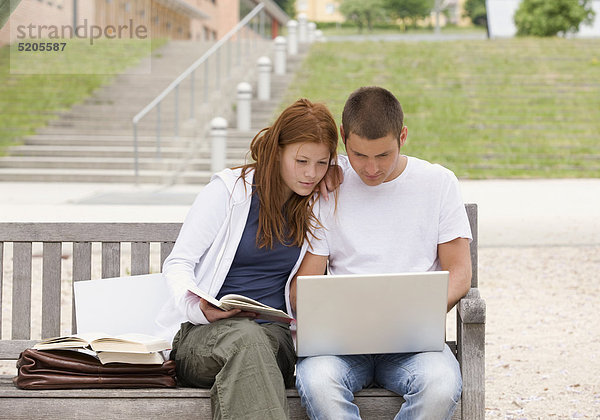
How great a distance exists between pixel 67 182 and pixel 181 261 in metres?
10.9

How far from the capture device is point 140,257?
3.47 meters

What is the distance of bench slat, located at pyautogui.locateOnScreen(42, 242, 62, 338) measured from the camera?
3.46 meters

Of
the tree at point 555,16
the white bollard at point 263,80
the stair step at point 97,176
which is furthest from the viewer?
the tree at point 555,16

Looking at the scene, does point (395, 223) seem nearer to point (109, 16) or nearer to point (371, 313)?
point (371, 313)

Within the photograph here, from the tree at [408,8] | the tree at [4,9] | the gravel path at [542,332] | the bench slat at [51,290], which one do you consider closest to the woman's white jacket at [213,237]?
the bench slat at [51,290]

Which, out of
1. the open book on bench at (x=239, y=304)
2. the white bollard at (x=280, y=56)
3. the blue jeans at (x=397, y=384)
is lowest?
the blue jeans at (x=397, y=384)

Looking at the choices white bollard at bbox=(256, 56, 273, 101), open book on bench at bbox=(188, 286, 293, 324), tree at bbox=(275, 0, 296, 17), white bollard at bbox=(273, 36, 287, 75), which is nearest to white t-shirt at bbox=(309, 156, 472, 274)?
open book on bench at bbox=(188, 286, 293, 324)

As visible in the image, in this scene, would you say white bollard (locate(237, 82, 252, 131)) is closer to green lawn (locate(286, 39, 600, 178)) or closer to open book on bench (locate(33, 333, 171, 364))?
green lawn (locate(286, 39, 600, 178))

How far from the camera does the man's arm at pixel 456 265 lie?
2955mm

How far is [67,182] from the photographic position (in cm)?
1338

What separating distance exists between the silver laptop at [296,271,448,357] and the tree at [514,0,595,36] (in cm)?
3501

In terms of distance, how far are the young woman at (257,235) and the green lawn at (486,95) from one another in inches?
462

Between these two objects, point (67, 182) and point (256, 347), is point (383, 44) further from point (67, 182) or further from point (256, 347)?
point (256, 347)

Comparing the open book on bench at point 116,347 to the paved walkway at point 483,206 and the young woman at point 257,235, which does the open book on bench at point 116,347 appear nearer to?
the young woman at point 257,235
